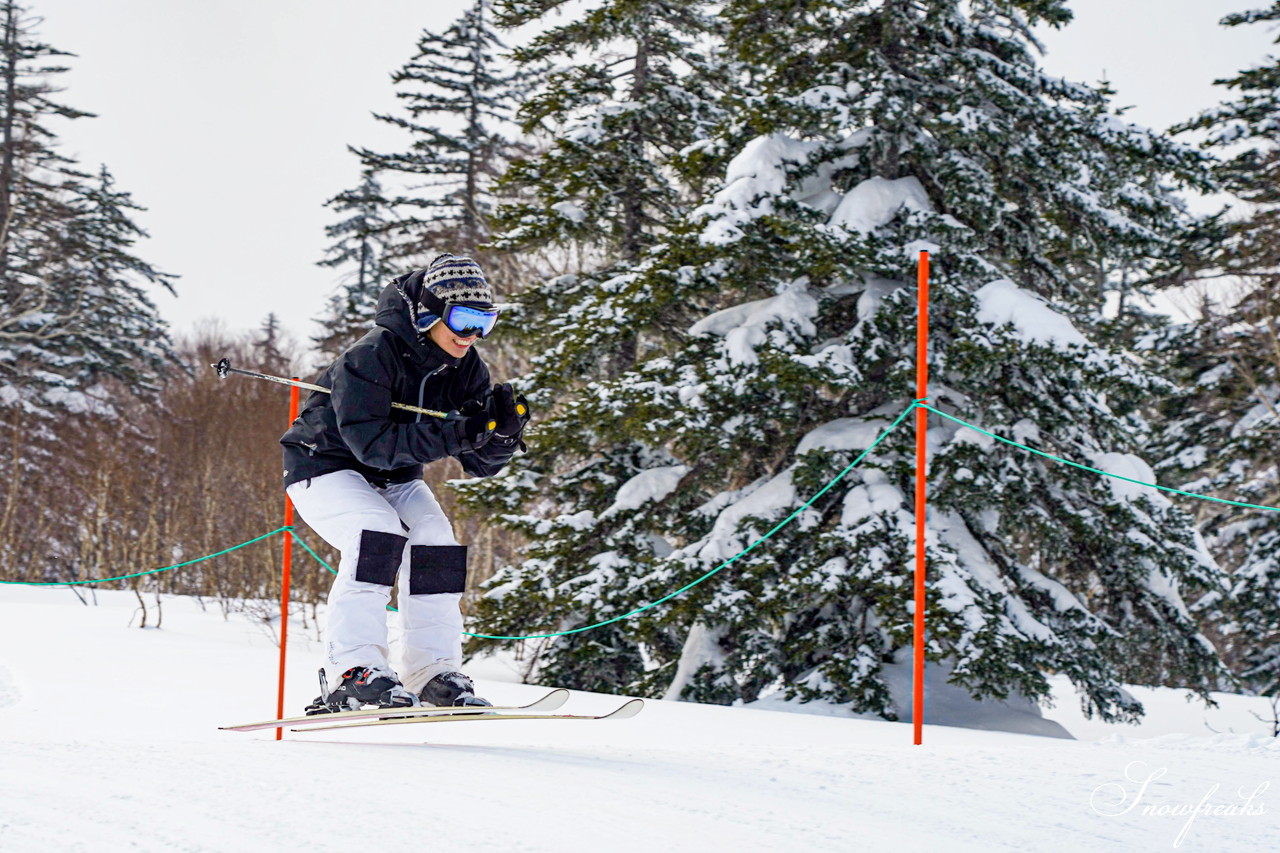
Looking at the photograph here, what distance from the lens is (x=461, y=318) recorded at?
14.4ft

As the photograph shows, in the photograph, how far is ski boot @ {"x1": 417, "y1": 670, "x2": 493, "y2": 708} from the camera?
14.0ft

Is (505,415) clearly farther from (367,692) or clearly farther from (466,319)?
(367,692)

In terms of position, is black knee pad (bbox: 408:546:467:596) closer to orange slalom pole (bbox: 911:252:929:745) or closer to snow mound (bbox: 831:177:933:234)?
orange slalom pole (bbox: 911:252:929:745)

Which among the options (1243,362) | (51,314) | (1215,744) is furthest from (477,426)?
(51,314)

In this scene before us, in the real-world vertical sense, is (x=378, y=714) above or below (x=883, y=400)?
below

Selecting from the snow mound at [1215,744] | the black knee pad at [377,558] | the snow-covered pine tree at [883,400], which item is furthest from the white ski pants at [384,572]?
the snow-covered pine tree at [883,400]

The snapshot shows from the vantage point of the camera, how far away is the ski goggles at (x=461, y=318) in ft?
14.3

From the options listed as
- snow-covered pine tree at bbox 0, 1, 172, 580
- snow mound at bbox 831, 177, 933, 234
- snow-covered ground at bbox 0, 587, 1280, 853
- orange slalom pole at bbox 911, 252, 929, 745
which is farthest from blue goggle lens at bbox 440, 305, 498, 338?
snow-covered pine tree at bbox 0, 1, 172, 580

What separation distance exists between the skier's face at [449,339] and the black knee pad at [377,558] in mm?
799

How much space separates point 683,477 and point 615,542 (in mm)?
900

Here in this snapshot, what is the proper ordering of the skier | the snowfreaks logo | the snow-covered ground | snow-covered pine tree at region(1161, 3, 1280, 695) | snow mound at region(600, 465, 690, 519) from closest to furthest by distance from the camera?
the snow-covered ground
the snowfreaks logo
the skier
snow mound at region(600, 465, 690, 519)
snow-covered pine tree at region(1161, 3, 1280, 695)

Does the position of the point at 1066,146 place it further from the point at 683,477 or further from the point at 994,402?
the point at 683,477

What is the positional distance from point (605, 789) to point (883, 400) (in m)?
6.37

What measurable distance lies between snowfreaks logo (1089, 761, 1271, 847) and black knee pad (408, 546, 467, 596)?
2.58 metres
